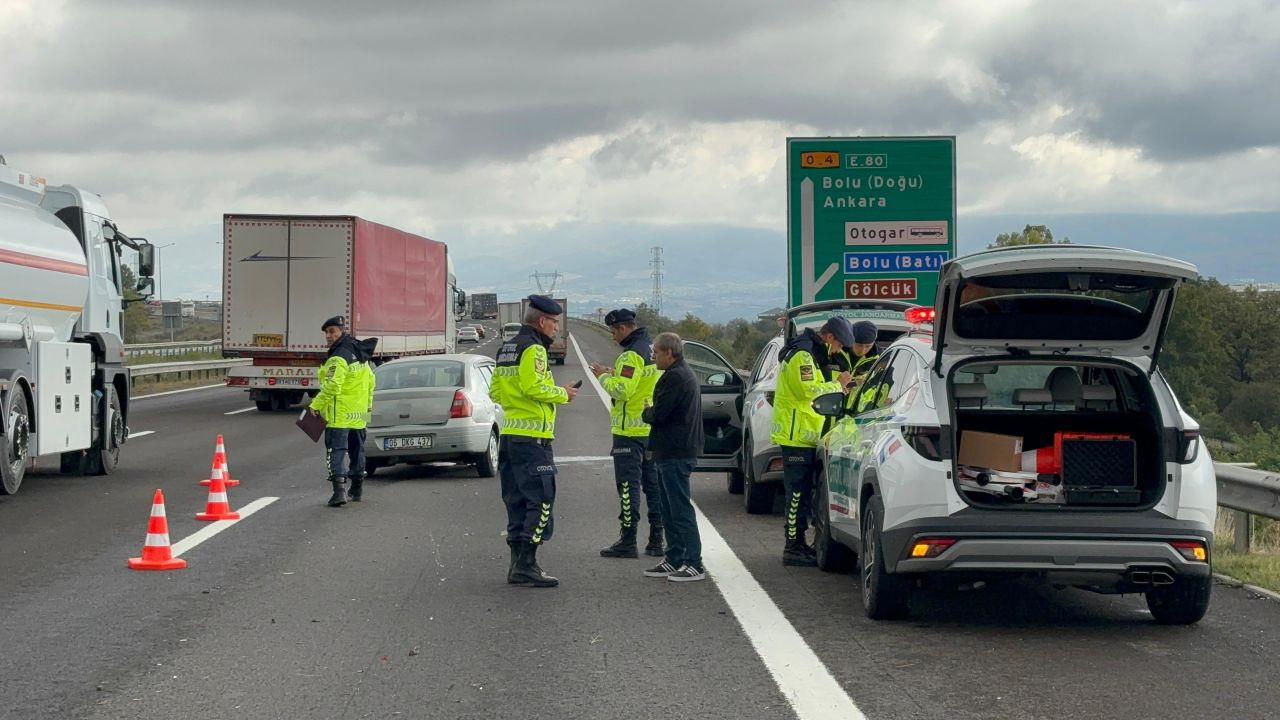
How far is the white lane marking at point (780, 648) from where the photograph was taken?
6.36 m

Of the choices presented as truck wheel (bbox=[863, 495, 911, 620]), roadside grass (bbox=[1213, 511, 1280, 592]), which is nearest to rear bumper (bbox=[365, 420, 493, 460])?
roadside grass (bbox=[1213, 511, 1280, 592])

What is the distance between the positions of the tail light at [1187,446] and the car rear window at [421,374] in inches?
426

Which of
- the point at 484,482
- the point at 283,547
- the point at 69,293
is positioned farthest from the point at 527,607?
the point at 69,293

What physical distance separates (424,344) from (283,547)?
2799cm

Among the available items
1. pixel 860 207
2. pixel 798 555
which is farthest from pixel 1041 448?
pixel 860 207

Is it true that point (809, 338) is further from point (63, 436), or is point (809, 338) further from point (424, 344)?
point (424, 344)

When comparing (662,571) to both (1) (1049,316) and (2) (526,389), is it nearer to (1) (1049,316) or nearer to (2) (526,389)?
(2) (526,389)

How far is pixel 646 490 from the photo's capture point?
1126 cm

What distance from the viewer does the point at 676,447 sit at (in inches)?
396

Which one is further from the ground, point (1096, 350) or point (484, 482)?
point (1096, 350)

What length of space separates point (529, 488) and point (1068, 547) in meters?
3.48

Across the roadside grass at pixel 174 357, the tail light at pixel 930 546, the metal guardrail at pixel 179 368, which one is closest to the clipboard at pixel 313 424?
the tail light at pixel 930 546

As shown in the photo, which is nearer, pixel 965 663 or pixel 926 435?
pixel 965 663

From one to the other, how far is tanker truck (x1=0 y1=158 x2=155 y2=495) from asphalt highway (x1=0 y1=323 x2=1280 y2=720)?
2763 mm
